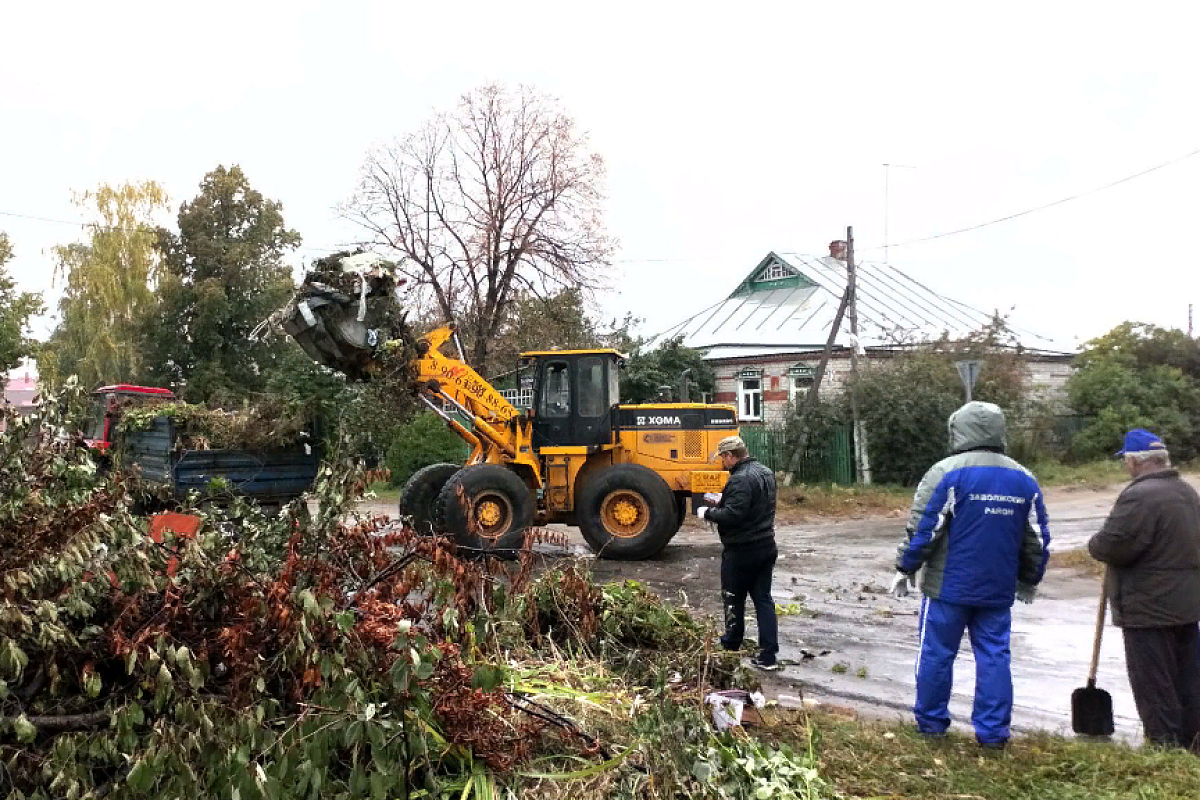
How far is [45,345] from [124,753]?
38.1 metres

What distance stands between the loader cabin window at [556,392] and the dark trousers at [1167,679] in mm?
7752

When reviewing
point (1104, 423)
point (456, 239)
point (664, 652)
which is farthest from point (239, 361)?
point (664, 652)

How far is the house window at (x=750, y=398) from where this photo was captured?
2856cm

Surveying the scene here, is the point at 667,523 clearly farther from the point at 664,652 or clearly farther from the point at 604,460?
the point at 664,652

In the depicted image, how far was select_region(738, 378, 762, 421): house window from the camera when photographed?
93.7 ft

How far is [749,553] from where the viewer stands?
22.2ft

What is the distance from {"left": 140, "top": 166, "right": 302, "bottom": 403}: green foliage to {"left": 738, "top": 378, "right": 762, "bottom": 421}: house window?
13718 millimetres

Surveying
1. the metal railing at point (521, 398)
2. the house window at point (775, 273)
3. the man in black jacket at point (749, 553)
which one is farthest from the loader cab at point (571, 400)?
the house window at point (775, 273)

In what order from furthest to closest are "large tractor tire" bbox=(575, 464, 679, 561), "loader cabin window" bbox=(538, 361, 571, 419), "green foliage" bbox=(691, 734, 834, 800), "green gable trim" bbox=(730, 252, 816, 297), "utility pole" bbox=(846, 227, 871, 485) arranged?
1. "green gable trim" bbox=(730, 252, 816, 297)
2. "utility pole" bbox=(846, 227, 871, 485)
3. "loader cabin window" bbox=(538, 361, 571, 419)
4. "large tractor tire" bbox=(575, 464, 679, 561)
5. "green foliage" bbox=(691, 734, 834, 800)

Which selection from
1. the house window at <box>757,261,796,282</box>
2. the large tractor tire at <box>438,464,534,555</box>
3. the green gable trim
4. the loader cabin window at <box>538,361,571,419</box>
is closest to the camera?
the large tractor tire at <box>438,464,534,555</box>

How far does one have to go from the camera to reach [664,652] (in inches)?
212

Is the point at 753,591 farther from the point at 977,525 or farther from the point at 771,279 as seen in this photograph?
the point at 771,279

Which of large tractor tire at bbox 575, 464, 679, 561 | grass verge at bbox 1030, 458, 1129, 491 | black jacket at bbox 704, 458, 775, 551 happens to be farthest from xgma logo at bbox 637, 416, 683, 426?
grass verge at bbox 1030, 458, 1129, 491

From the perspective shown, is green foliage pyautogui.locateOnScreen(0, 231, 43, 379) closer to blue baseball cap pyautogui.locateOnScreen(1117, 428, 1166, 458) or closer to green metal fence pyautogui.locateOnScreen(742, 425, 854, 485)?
green metal fence pyautogui.locateOnScreen(742, 425, 854, 485)
